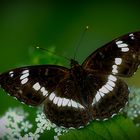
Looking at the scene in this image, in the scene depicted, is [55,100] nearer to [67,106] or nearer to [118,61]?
[67,106]

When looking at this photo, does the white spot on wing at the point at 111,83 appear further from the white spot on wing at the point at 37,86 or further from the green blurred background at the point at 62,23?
the green blurred background at the point at 62,23

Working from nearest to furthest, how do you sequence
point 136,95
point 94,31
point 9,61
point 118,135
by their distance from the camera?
point 118,135 → point 136,95 → point 9,61 → point 94,31

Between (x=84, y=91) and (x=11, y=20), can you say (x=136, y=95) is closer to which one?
(x=84, y=91)

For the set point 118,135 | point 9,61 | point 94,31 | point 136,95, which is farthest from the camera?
point 94,31

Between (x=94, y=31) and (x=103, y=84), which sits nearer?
(x=103, y=84)

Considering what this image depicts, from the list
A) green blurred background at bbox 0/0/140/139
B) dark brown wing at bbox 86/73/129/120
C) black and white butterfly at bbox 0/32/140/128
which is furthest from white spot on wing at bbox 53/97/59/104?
green blurred background at bbox 0/0/140/139

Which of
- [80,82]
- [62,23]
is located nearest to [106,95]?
[80,82]

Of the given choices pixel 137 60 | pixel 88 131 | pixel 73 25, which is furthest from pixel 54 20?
pixel 88 131

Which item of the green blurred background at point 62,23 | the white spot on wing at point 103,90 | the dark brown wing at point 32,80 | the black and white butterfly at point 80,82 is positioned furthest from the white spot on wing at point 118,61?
the green blurred background at point 62,23
